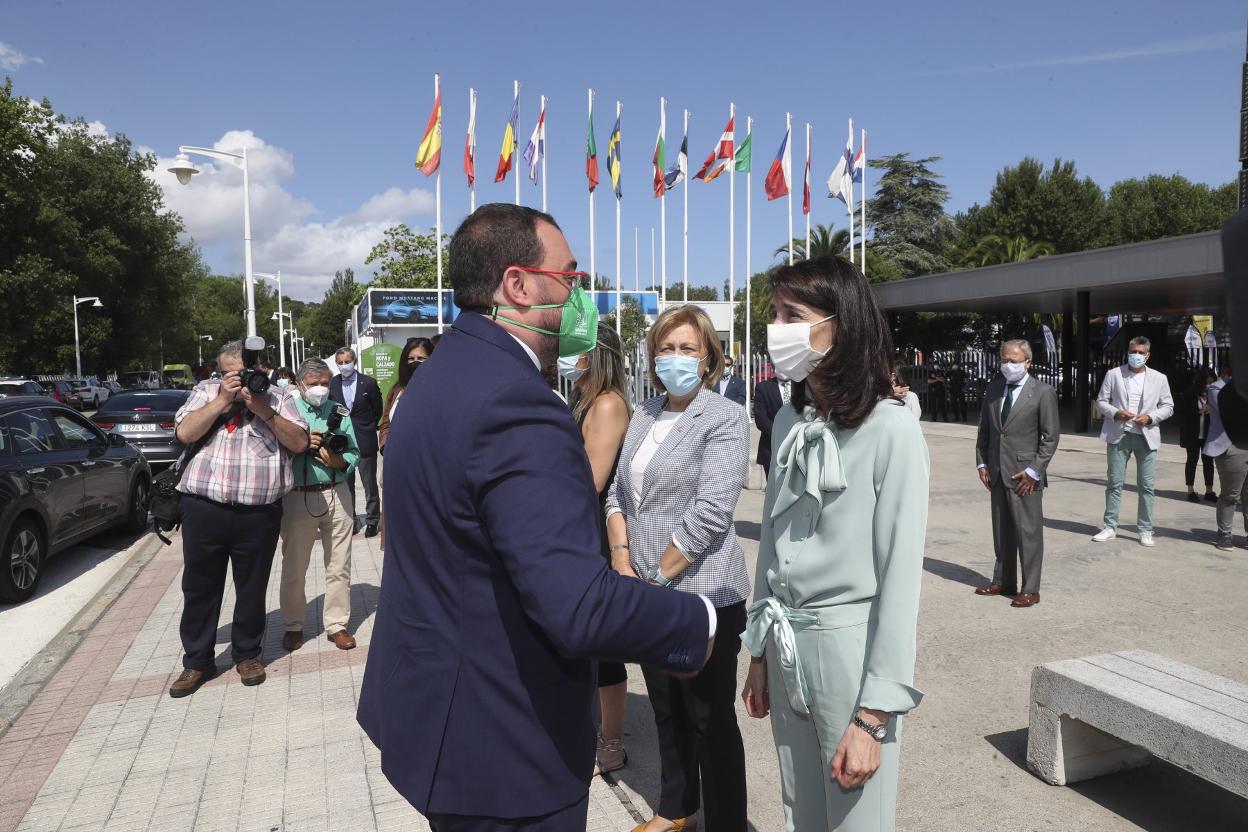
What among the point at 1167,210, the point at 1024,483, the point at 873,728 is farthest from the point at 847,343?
the point at 1167,210

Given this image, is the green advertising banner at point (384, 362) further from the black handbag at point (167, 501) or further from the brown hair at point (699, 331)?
the brown hair at point (699, 331)

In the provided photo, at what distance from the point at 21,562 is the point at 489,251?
762 centimetres

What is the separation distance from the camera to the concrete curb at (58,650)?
201 inches

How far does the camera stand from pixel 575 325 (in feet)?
6.93

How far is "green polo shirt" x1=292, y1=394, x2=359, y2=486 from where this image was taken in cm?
573

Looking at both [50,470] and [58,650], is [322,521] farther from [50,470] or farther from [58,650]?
[50,470]

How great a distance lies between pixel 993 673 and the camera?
16.8 feet

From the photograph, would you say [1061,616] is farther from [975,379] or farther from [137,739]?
[975,379]

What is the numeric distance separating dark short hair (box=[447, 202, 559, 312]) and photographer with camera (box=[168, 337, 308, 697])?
3.33 metres

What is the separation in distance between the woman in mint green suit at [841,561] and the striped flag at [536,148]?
19.7 metres

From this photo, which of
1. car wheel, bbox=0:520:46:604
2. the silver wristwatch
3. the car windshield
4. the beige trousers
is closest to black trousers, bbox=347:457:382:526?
car wheel, bbox=0:520:46:604

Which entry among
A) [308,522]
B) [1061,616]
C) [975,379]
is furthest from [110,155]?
[1061,616]

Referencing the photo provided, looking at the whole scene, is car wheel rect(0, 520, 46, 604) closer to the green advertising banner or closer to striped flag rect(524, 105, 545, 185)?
the green advertising banner

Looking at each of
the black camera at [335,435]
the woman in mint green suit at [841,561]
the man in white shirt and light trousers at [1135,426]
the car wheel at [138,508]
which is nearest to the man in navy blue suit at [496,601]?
the woman in mint green suit at [841,561]
